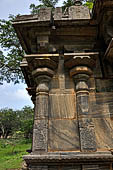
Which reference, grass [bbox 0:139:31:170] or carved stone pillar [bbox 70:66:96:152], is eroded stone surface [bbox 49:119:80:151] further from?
grass [bbox 0:139:31:170]

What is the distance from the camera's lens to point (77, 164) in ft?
8.73

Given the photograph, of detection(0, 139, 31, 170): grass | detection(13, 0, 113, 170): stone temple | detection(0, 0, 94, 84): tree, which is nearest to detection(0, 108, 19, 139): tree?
detection(0, 139, 31, 170): grass

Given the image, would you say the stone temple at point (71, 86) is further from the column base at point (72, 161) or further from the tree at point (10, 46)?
the tree at point (10, 46)

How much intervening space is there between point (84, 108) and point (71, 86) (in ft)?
1.96

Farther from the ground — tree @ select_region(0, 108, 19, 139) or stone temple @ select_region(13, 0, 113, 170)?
tree @ select_region(0, 108, 19, 139)

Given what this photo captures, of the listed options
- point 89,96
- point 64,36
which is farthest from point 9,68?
point 89,96

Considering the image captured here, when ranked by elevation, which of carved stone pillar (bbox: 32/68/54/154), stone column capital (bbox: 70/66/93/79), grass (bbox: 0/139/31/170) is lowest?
grass (bbox: 0/139/31/170)

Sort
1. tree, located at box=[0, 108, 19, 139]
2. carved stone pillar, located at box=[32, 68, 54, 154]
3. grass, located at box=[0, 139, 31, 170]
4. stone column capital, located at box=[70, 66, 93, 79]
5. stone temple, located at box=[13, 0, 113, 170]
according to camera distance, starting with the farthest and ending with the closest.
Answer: tree, located at box=[0, 108, 19, 139] < grass, located at box=[0, 139, 31, 170] < stone column capital, located at box=[70, 66, 93, 79] < carved stone pillar, located at box=[32, 68, 54, 154] < stone temple, located at box=[13, 0, 113, 170]

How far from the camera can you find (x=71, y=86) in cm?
343

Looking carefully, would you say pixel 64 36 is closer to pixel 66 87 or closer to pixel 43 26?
pixel 43 26

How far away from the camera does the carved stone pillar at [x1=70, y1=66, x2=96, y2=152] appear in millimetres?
2838

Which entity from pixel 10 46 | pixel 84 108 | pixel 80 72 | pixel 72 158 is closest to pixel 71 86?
pixel 80 72

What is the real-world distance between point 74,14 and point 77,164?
3.27m

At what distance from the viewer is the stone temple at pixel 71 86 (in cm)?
276
